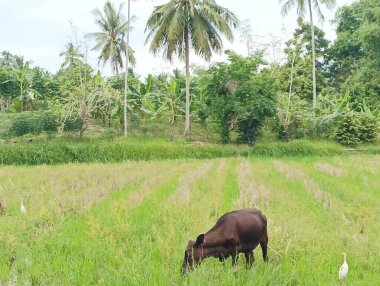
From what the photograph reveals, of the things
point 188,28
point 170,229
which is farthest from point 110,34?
point 170,229

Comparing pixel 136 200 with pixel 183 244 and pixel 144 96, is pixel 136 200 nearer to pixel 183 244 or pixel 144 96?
pixel 183 244

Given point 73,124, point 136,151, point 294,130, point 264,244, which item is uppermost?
point 73,124

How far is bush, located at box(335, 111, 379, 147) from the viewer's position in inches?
871

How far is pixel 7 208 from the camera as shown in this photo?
294 inches

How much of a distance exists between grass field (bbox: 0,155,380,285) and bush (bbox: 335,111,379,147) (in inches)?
454

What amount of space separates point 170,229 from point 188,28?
18755mm

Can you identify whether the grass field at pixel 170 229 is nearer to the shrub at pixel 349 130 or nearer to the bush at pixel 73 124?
the bush at pixel 73 124

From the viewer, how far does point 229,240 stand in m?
4.06

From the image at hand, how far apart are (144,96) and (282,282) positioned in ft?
66.7

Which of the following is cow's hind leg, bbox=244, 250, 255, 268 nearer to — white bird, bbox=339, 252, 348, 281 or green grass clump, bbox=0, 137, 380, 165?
white bird, bbox=339, 252, 348, 281

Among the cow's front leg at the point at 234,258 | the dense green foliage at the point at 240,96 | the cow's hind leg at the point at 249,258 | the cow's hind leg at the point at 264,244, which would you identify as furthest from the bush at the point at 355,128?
the cow's front leg at the point at 234,258

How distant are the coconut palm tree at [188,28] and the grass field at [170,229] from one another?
12.5m

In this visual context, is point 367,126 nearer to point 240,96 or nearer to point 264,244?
point 240,96

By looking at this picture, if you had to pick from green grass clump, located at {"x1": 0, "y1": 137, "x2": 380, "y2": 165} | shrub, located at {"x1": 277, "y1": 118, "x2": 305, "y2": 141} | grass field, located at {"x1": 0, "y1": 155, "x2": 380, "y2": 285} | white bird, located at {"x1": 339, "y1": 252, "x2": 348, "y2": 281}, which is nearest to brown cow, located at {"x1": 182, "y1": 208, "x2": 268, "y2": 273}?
grass field, located at {"x1": 0, "y1": 155, "x2": 380, "y2": 285}
